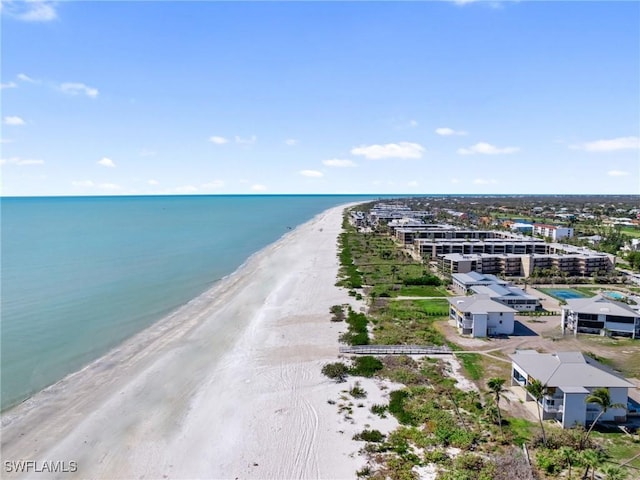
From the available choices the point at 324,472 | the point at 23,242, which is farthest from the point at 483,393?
the point at 23,242

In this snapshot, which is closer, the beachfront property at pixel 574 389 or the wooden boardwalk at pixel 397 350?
the beachfront property at pixel 574 389

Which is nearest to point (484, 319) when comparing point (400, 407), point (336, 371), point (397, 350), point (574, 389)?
point (397, 350)

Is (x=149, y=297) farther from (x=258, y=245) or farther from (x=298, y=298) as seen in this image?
(x=258, y=245)

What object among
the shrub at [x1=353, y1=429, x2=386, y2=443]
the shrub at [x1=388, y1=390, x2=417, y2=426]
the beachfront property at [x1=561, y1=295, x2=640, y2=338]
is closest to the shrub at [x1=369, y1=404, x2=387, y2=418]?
the shrub at [x1=388, y1=390, x2=417, y2=426]

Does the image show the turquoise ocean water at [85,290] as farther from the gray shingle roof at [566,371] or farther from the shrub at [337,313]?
the gray shingle roof at [566,371]

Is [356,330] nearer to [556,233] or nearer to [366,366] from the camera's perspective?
[366,366]

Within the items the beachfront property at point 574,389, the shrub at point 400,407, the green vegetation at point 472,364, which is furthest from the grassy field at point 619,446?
the shrub at point 400,407

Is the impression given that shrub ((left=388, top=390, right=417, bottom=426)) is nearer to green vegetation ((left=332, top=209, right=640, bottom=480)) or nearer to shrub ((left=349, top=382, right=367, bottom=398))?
green vegetation ((left=332, top=209, right=640, bottom=480))
